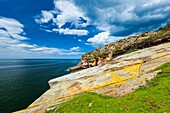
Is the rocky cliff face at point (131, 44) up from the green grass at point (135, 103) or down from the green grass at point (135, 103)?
up

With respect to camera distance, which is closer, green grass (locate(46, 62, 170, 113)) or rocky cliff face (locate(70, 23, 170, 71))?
green grass (locate(46, 62, 170, 113))

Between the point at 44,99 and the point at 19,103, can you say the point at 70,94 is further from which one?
the point at 19,103

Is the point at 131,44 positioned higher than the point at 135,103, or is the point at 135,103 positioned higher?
the point at 131,44

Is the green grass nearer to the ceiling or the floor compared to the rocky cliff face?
nearer to the floor

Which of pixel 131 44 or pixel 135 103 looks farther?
pixel 131 44

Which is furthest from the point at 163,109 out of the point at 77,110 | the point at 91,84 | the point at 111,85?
the point at 91,84

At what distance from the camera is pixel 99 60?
93188mm

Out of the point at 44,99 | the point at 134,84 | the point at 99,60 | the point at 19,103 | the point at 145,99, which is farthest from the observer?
the point at 99,60

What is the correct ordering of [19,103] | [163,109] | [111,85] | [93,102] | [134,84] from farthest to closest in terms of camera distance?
[19,103], [111,85], [134,84], [93,102], [163,109]

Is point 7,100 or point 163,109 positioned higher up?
point 163,109

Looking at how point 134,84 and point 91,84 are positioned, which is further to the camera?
point 91,84

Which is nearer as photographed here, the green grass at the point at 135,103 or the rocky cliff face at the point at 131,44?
the green grass at the point at 135,103

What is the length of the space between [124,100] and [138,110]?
2.26 meters

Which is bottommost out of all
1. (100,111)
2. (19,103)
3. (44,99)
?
(19,103)
